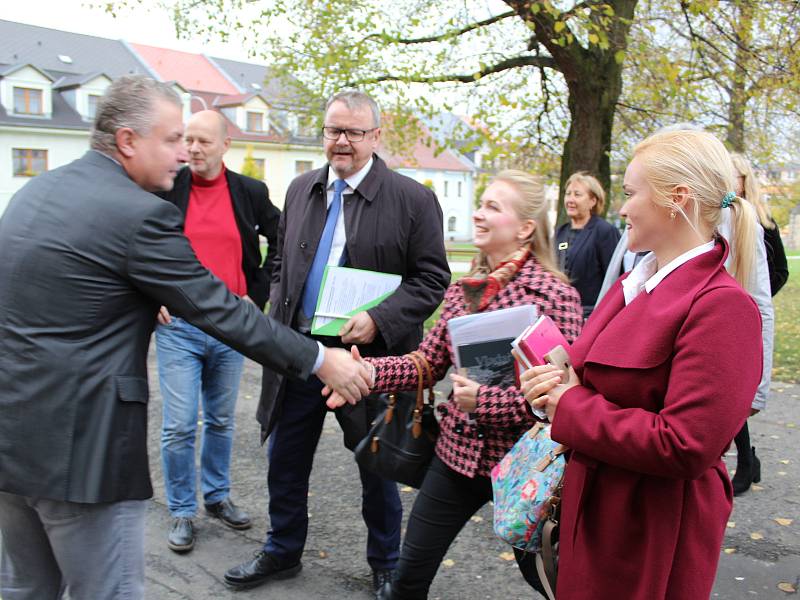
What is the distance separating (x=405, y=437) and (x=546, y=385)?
43.7 inches

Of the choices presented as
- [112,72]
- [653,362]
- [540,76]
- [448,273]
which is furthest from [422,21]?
[112,72]

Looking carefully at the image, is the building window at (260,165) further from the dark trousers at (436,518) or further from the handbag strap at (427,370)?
the dark trousers at (436,518)

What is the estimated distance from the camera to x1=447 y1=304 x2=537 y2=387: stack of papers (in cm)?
271

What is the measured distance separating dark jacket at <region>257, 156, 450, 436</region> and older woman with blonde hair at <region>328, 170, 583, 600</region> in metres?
0.59

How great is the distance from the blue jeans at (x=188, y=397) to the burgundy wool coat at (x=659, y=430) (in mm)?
2667

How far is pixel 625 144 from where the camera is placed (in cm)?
1497

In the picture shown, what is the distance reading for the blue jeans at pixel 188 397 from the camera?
13.9 feet

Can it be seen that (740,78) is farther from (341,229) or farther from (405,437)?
(405,437)

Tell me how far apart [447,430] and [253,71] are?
58.7m

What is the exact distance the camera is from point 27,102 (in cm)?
4306

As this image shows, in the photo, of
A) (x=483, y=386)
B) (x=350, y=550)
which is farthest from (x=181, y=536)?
(x=483, y=386)

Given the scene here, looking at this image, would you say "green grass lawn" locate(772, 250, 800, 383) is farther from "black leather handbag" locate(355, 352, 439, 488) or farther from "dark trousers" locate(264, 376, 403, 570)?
"black leather handbag" locate(355, 352, 439, 488)

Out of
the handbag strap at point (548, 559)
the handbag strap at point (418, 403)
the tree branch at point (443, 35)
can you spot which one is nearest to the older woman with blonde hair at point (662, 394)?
the handbag strap at point (548, 559)

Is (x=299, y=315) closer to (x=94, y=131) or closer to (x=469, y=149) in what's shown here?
(x=94, y=131)
